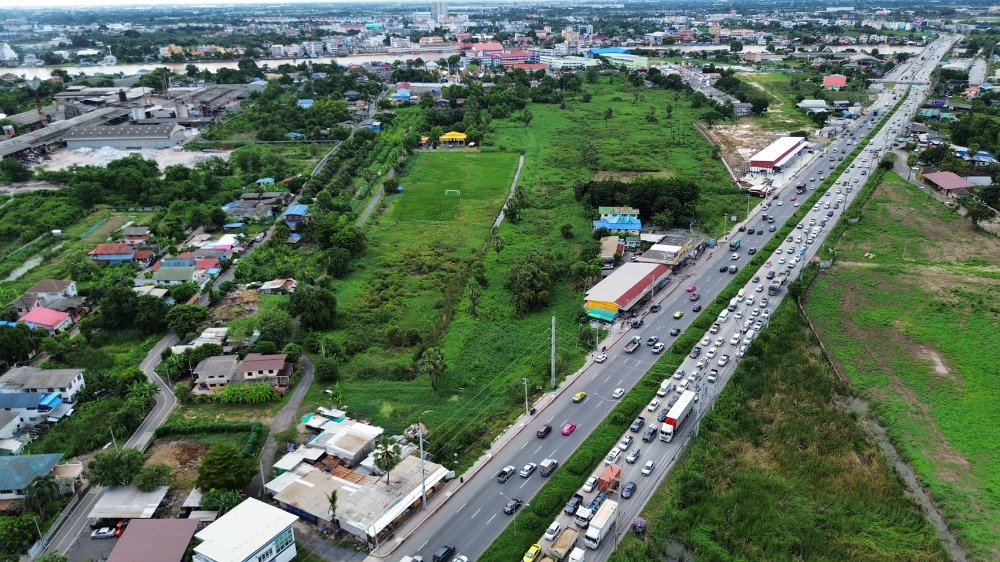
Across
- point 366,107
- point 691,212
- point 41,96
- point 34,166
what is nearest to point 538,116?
point 366,107

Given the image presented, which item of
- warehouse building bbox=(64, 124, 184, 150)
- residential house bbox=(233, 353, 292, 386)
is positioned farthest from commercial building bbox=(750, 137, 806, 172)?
warehouse building bbox=(64, 124, 184, 150)

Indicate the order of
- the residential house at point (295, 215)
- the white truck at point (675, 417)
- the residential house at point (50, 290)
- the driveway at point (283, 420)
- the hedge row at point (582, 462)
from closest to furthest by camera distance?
the hedge row at point (582, 462), the driveway at point (283, 420), the white truck at point (675, 417), the residential house at point (50, 290), the residential house at point (295, 215)

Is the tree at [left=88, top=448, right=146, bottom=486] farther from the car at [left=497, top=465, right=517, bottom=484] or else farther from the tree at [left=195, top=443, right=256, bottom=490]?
the car at [left=497, top=465, right=517, bottom=484]

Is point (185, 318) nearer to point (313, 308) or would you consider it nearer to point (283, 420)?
point (313, 308)

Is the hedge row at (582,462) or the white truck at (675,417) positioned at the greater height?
the white truck at (675,417)

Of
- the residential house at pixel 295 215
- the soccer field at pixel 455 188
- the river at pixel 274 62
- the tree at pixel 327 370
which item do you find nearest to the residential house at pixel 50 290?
the residential house at pixel 295 215

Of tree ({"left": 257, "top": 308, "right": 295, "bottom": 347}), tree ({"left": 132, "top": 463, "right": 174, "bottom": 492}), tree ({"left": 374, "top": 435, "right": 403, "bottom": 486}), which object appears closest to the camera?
tree ({"left": 132, "top": 463, "right": 174, "bottom": 492})

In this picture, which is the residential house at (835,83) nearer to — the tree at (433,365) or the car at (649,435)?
the car at (649,435)

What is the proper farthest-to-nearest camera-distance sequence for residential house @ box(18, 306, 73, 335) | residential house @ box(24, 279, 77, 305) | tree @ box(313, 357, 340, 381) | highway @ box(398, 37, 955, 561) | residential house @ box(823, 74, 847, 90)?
1. residential house @ box(823, 74, 847, 90)
2. residential house @ box(24, 279, 77, 305)
3. residential house @ box(18, 306, 73, 335)
4. tree @ box(313, 357, 340, 381)
5. highway @ box(398, 37, 955, 561)
